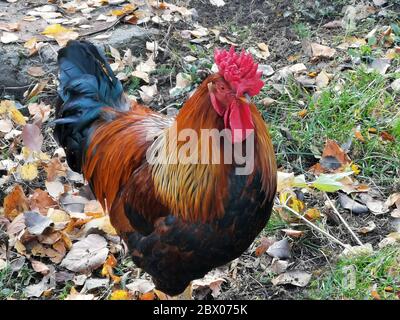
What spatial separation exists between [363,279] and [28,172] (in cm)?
201

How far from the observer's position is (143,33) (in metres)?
4.73

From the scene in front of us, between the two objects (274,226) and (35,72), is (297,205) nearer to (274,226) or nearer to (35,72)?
(274,226)

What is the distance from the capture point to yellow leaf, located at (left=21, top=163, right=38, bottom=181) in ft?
12.6

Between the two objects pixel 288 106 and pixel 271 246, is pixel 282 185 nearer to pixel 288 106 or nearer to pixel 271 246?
pixel 271 246

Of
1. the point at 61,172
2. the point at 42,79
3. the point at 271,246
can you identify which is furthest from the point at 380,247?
the point at 42,79

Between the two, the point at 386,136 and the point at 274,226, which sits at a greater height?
the point at 386,136

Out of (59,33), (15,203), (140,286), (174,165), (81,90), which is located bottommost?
(140,286)

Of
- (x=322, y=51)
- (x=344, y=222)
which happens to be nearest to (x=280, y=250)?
(x=344, y=222)

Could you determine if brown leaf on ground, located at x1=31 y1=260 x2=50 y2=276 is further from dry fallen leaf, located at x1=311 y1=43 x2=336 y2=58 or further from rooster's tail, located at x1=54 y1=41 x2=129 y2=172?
dry fallen leaf, located at x1=311 y1=43 x2=336 y2=58

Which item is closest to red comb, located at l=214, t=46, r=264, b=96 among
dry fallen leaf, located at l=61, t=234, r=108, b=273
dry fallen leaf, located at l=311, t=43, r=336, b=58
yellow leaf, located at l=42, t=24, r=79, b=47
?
dry fallen leaf, located at l=61, t=234, r=108, b=273

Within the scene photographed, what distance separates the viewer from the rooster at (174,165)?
2.48 metres

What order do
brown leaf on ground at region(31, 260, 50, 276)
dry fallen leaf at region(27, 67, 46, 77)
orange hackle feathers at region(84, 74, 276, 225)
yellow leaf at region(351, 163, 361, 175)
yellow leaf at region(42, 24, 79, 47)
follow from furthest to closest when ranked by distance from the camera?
yellow leaf at region(42, 24, 79, 47)
dry fallen leaf at region(27, 67, 46, 77)
yellow leaf at region(351, 163, 361, 175)
brown leaf on ground at region(31, 260, 50, 276)
orange hackle feathers at region(84, 74, 276, 225)

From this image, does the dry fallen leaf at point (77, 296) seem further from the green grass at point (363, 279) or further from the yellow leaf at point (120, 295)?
the green grass at point (363, 279)

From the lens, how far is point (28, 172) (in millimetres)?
3838
